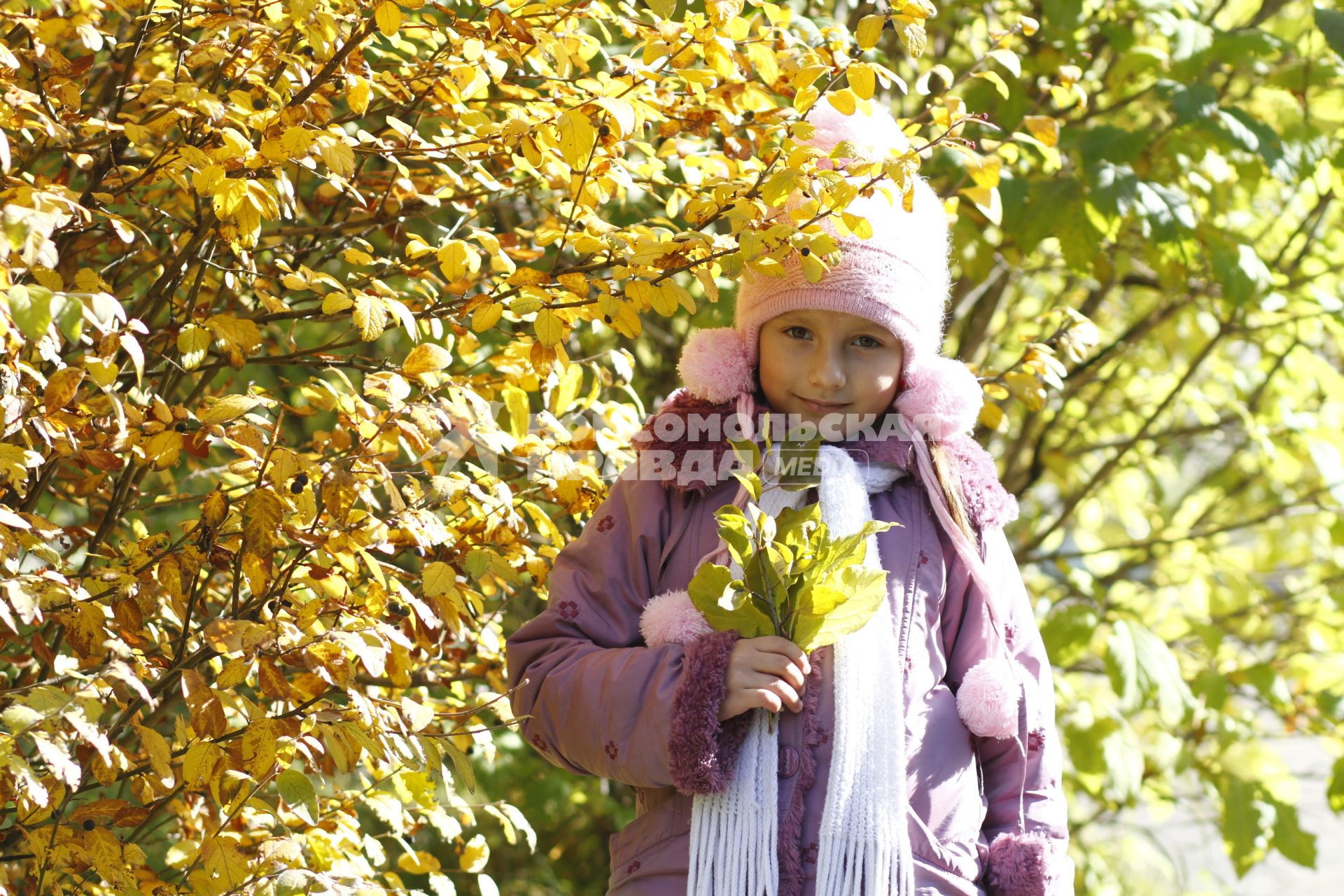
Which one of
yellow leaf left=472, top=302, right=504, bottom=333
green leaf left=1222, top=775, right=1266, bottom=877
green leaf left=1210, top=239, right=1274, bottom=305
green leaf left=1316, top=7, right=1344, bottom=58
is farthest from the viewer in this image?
green leaf left=1222, top=775, right=1266, bottom=877

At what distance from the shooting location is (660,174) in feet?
6.98

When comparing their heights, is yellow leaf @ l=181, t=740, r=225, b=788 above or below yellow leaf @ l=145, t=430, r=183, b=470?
below

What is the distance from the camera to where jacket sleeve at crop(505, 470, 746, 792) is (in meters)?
1.58

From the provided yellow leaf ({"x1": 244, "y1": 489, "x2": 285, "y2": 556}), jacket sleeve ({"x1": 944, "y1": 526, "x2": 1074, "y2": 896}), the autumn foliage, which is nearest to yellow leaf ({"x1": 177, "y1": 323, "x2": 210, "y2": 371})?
the autumn foliage

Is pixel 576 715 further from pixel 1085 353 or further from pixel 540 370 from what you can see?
pixel 1085 353

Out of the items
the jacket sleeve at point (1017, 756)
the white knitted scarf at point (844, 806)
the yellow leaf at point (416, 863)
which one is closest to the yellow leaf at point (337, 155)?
the white knitted scarf at point (844, 806)

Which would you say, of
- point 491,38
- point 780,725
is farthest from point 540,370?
point 780,725

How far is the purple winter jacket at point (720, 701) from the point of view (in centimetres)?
161

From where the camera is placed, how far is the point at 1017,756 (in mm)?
1758

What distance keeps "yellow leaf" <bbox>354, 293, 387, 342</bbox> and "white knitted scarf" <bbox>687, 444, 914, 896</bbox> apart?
0.66 metres

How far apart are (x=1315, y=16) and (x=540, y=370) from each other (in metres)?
1.84

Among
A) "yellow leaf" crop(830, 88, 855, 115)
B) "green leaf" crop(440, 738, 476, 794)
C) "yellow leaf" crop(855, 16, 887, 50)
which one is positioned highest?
"yellow leaf" crop(855, 16, 887, 50)

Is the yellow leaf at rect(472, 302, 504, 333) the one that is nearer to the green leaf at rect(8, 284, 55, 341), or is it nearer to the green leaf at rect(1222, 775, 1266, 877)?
the green leaf at rect(8, 284, 55, 341)

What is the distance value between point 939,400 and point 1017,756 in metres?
0.50
